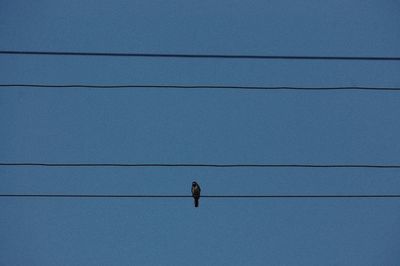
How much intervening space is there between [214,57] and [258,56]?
67 cm

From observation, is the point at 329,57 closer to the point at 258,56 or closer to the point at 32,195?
the point at 258,56

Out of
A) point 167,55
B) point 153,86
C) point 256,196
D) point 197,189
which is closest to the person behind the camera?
point 167,55

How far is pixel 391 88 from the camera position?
10055 millimetres

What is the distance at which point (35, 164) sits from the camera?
33.8 ft

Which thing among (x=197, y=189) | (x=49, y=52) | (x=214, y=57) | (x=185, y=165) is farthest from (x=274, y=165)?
(x=197, y=189)

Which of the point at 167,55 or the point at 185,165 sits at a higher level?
the point at 167,55

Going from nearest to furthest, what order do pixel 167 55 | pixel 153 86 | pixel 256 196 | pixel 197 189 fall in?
1. pixel 167 55
2. pixel 153 86
3. pixel 256 196
4. pixel 197 189

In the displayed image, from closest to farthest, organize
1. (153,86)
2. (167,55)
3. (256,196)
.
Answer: (167,55)
(153,86)
(256,196)

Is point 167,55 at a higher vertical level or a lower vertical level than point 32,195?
higher

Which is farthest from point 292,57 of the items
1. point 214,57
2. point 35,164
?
point 35,164

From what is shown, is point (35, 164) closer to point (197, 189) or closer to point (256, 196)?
point (256, 196)

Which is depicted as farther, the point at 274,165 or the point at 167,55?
the point at 274,165

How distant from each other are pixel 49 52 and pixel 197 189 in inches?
267

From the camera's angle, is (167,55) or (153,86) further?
(153,86)
